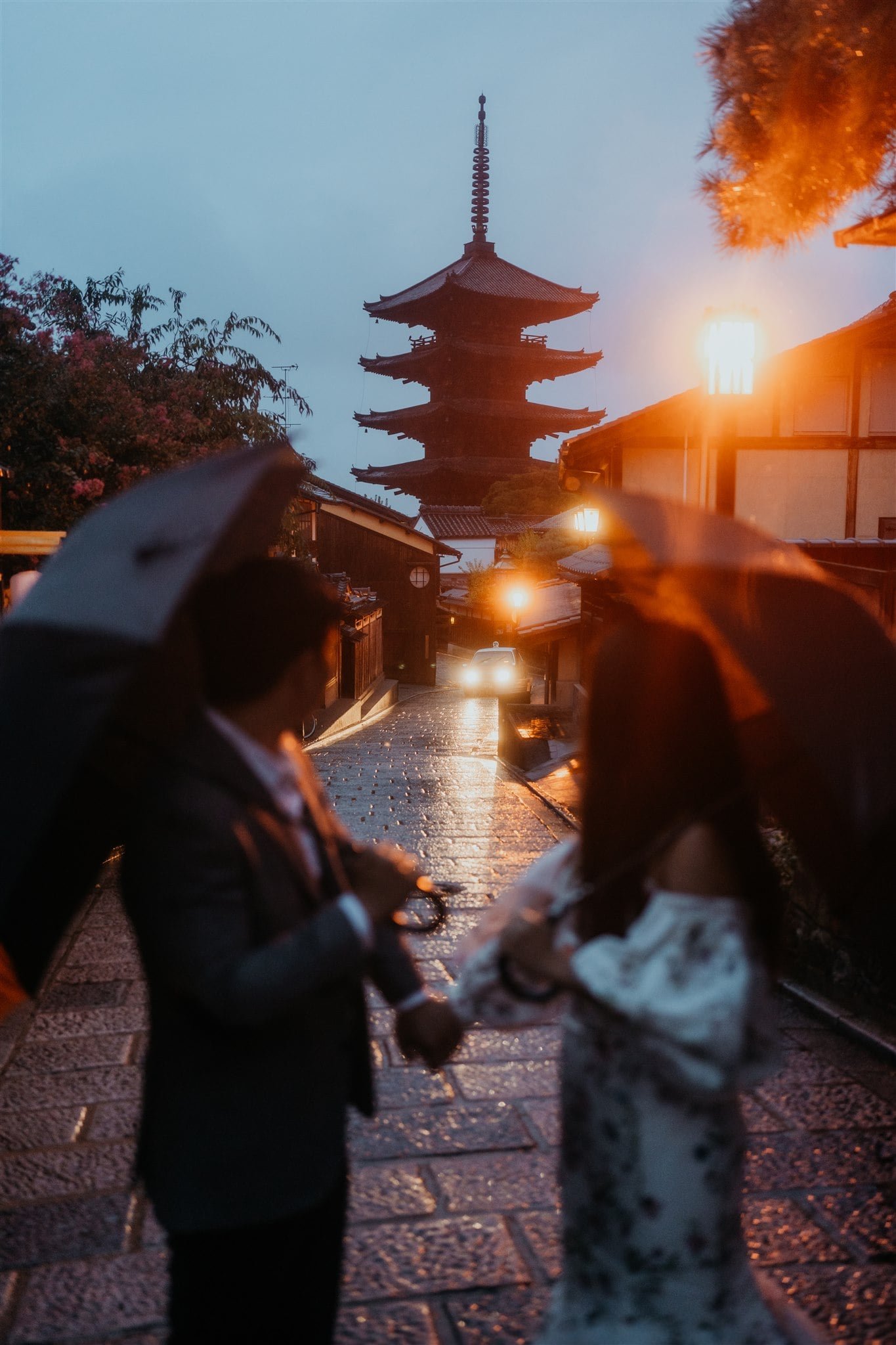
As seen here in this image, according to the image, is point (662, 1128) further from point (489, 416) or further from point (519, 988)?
point (489, 416)

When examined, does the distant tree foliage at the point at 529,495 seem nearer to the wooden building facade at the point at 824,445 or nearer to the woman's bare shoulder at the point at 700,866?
the wooden building facade at the point at 824,445

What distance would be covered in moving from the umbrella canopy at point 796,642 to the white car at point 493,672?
2851 cm

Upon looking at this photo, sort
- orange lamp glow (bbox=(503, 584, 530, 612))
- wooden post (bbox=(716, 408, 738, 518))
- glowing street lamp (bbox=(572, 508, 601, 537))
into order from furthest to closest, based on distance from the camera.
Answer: orange lamp glow (bbox=(503, 584, 530, 612)), glowing street lamp (bbox=(572, 508, 601, 537)), wooden post (bbox=(716, 408, 738, 518))

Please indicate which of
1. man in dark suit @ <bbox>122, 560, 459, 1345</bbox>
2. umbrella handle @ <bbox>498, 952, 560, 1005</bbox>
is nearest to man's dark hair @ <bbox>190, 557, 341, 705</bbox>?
man in dark suit @ <bbox>122, 560, 459, 1345</bbox>

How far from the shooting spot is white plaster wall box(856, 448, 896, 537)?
12984mm

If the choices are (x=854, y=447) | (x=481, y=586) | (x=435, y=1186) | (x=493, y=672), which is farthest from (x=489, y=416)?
(x=435, y=1186)

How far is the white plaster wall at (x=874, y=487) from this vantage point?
13.0 metres

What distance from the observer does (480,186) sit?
4984 cm

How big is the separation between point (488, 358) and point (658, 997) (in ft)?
157

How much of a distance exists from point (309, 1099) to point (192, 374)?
49.2 feet

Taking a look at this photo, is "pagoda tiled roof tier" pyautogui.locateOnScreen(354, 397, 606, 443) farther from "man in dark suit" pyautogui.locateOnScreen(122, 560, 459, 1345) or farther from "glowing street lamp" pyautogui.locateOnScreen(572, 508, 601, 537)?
"man in dark suit" pyautogui.locateOnScreen(122, 560, 459, 1345)

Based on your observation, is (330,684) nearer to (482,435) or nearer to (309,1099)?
(309,1099)

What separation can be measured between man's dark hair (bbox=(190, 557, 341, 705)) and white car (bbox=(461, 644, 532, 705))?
2879 centimetres

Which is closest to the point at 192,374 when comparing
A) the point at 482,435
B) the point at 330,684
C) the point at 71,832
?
the point at 330,684
